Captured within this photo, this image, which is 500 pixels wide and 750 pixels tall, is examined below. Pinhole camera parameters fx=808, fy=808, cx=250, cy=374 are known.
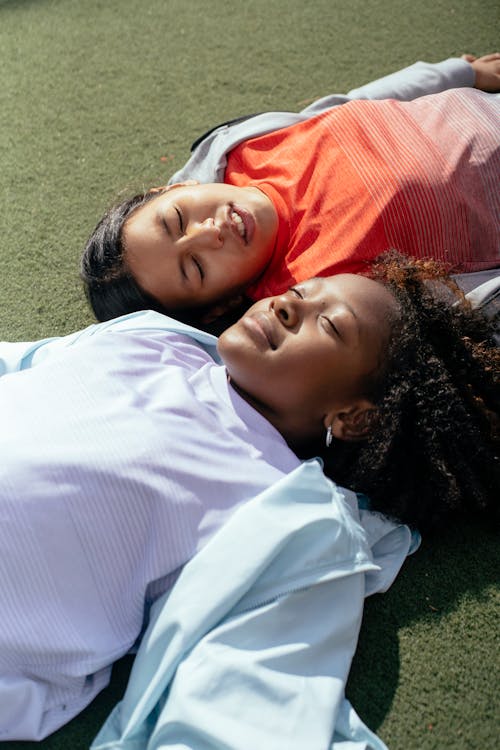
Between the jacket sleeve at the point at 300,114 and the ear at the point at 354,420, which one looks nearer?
the ear at the point at 354,420

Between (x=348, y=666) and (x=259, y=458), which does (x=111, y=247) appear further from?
(x=348, y=666)

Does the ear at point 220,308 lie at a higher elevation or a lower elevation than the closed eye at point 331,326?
lower

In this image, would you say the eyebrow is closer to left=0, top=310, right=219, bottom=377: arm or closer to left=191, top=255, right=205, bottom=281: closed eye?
left=191, top=255, right=205, bottom=281: closed eye

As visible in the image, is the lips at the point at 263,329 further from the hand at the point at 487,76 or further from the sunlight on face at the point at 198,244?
the hand at the point at 487,76

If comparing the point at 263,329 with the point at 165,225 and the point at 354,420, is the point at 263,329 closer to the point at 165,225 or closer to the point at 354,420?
the point at 354,420

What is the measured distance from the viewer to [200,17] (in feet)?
10.1

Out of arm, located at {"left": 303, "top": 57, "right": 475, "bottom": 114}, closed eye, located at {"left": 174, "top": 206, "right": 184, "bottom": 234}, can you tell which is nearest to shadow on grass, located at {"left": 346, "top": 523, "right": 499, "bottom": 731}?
closed eye, located at {"left": 174, "top": 206, "right": 184, "bottom": 234}

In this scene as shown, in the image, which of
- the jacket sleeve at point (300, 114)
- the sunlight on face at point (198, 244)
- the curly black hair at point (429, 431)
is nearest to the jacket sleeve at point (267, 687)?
the curly black hair at point (429, 431)

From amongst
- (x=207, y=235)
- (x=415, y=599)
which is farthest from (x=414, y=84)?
(x=415, y=599)

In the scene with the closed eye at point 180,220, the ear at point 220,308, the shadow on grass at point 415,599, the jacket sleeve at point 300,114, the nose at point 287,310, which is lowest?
the shadow on grass at point 415,599

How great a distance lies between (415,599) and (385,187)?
96cm

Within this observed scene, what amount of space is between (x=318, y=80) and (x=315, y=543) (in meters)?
1.89

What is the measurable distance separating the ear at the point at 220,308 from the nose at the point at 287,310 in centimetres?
40

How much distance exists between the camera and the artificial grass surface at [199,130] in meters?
1.44
